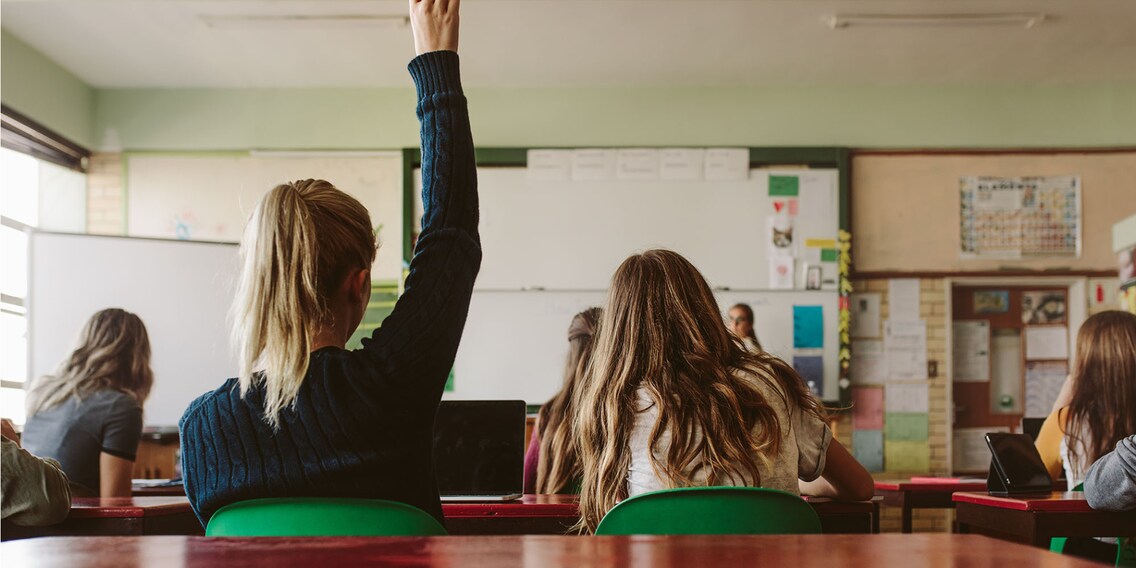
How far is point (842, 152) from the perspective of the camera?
6148 mm

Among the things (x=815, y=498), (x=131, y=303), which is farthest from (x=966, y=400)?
(x=131, y=303)

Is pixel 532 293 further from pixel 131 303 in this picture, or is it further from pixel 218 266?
pixel 131 303

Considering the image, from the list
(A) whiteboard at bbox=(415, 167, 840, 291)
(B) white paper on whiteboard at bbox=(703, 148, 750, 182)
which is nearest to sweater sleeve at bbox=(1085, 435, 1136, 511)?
(A) whiteboard at bbox=(415, 167, 840, 291)

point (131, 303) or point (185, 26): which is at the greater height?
point (185, 26)

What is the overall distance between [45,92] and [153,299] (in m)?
1.60

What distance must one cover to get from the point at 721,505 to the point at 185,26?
490 cm

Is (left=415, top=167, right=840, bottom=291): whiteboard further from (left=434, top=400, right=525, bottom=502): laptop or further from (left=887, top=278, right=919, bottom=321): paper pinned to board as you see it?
(left=434, top=400, right=525, bottom=502): laptop

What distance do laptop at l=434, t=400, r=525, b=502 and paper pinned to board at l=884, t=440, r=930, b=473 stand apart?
4052mm

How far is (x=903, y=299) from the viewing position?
615cm

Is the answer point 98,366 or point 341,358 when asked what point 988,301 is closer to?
point 98,366

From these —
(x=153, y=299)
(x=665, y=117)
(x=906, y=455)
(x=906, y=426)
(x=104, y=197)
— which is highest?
(x=665, y=117)

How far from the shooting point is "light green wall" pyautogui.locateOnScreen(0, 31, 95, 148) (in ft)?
17.2

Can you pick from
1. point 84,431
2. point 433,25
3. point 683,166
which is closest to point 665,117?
point 683,166

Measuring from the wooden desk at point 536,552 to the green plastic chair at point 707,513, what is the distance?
764 millimetres
